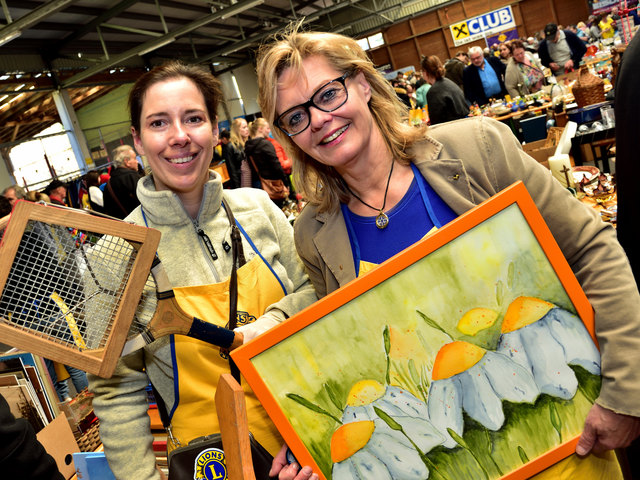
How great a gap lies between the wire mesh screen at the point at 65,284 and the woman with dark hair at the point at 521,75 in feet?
27.9

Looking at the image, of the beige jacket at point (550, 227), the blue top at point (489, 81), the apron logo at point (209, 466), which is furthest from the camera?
the blue top at point (489, 81)

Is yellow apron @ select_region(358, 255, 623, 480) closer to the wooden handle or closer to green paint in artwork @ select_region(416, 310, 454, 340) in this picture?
green paint in artwork @ select_region(416, 310, 454, 340)

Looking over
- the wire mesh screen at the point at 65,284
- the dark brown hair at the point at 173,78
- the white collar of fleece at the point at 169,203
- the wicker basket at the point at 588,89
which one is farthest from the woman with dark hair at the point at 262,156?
the wire mesh screen at the point at 65,284

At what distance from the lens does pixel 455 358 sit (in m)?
1.10

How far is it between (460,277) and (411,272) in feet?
0.37

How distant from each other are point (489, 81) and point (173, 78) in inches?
341

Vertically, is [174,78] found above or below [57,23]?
below

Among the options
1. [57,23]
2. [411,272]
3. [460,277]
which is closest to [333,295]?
[411,272]

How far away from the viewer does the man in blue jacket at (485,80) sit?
9000 millimetres

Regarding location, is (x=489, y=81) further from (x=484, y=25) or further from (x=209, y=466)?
(x=484, y=25)

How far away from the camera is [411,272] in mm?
1065

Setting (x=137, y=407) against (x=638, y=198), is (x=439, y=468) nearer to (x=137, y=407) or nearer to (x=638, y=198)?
(x=638, y=198)

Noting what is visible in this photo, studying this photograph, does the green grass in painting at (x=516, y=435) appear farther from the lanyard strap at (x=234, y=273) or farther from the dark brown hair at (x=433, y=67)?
the dark brown hair at (x=433, y=67)

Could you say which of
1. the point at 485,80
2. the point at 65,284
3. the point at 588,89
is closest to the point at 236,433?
the point at 65,284
